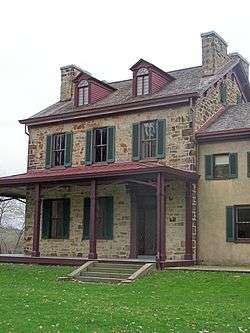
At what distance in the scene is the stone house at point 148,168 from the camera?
63.4 ft

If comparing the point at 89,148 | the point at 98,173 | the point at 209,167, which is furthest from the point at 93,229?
the point at 209,167

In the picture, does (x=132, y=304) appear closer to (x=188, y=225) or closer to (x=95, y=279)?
(x=95, y=279)

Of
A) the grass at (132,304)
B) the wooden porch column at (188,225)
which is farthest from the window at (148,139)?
the grass at (132,304)

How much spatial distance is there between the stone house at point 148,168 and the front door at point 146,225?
4 cm

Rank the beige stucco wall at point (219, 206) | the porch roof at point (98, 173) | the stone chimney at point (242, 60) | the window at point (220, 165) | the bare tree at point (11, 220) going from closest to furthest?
the porch roof at point (98, 173)
the beige stucco wall at point (219, 206)
the window at point (220, 165)
the stone chimney at point (242, 60)
the bare tree at point (11, 220)

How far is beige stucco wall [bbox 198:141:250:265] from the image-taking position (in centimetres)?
1914

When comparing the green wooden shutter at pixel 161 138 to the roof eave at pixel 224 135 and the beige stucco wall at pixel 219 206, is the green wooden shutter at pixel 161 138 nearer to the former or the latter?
the roof eave at pixel 224 135

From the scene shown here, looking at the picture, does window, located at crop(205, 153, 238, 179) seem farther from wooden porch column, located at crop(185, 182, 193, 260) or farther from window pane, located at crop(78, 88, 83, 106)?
window pane, located at crop(78, 88, 83, 106)

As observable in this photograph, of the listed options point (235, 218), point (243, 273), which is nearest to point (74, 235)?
point (235, 218)

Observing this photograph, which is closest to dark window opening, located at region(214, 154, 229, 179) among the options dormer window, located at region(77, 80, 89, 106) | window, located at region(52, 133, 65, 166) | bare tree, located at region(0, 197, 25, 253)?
window, located at region(52, 133, 65, 166)

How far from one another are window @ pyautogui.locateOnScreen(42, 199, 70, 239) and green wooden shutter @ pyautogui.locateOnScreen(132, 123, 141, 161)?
3.65 metres

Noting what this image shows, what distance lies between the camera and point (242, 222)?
1914 centimetres

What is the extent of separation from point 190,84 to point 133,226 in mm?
6117

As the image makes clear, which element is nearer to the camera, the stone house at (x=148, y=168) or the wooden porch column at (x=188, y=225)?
the stone house at (x=148, y=168)
